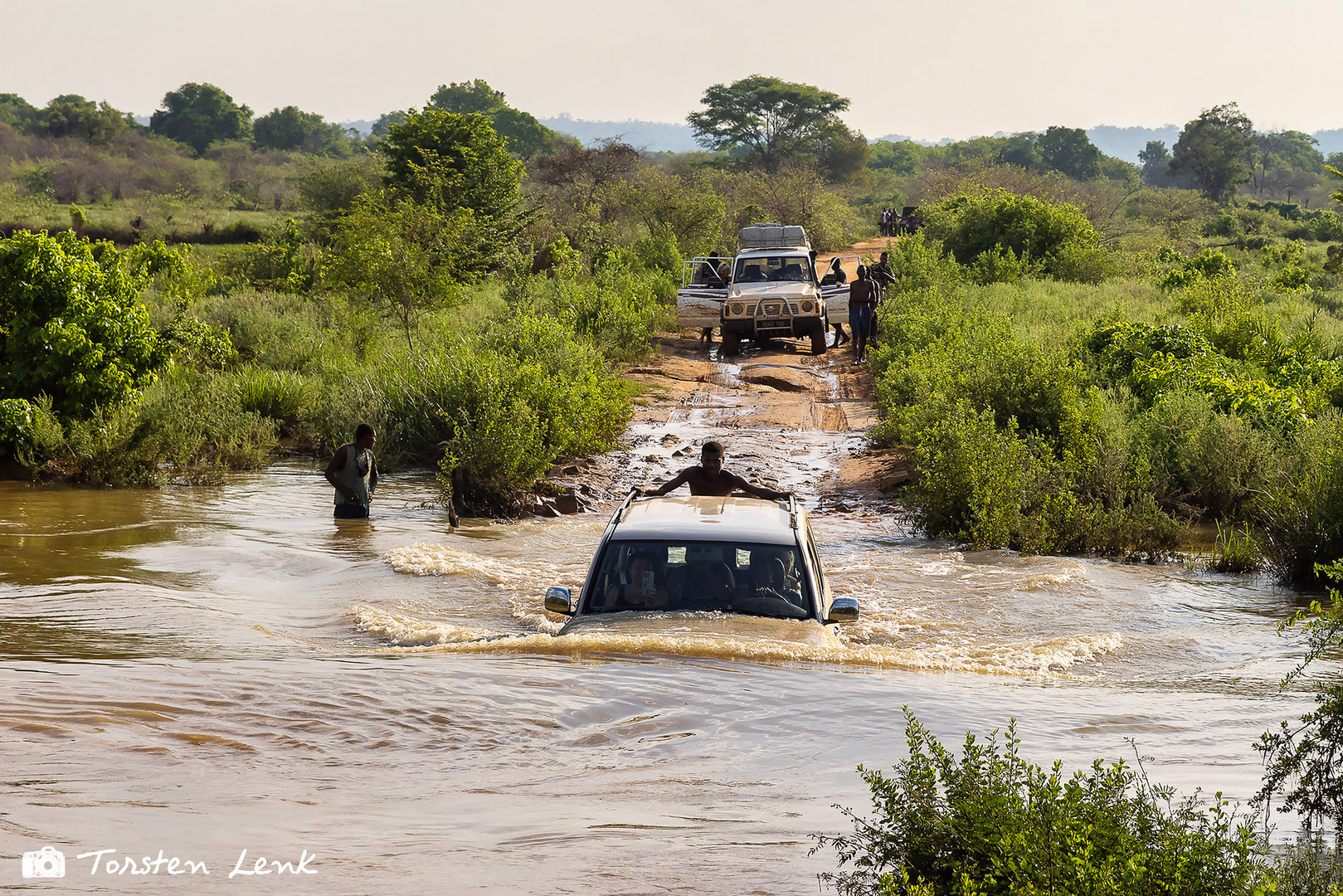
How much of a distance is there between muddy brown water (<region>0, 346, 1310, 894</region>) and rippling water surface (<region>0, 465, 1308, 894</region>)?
2 centimetres

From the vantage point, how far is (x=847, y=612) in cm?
557

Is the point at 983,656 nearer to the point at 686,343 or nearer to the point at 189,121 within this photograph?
the point at 686,343

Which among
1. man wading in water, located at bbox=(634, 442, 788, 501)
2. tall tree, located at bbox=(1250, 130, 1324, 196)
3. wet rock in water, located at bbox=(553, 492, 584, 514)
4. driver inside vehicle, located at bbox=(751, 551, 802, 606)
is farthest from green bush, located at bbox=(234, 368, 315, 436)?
tall tree, located at bbox=(1250, 130, 1324, 196)

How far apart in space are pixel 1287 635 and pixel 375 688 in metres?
5.68

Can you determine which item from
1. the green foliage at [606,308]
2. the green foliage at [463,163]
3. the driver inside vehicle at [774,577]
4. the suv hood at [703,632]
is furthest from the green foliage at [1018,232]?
the suv hood at [703,632]

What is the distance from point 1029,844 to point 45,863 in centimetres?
268

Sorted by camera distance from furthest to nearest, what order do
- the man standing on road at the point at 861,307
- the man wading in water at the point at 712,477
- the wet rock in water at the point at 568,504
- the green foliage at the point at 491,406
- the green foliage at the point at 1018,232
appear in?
the green foliage at the point at 1018,232 < the man standing on road at the point at 861,307 < the wet rock in water at the point at 568,504 < the green foliage at the point at 491,406 < the man wading in water at the point at 712,477

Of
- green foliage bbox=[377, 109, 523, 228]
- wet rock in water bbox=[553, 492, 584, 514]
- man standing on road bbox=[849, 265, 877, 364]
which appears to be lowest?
wet rock in water bbox=[553, 492, 584, 514]

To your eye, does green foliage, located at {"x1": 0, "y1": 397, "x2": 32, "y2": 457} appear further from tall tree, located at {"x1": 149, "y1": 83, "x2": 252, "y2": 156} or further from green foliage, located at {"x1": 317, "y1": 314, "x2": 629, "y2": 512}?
tall tree, located at {"x1": 149, "y1": 83, "x2": 252, "y2": 156}

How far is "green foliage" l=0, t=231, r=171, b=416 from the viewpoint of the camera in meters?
12.6

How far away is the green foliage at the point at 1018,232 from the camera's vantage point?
2786 cm

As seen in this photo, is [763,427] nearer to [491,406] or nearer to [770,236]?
[491,406]

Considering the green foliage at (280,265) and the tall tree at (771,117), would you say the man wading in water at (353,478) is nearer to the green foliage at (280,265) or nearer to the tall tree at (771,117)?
the green foliage at (280,265)

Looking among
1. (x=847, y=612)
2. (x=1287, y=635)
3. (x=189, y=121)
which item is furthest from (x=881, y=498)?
(x=189, y=121)
